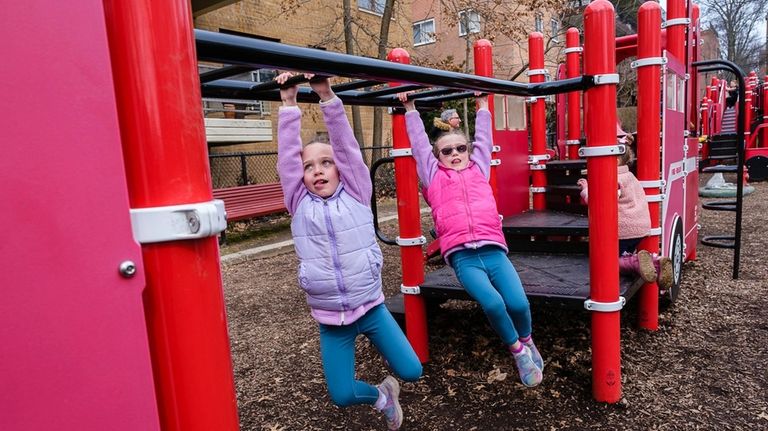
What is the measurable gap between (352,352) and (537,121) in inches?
142

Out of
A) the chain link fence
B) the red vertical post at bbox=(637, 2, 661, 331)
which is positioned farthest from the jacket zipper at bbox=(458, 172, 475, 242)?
the chain link fence

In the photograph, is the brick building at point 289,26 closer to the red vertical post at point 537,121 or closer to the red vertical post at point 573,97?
the red vertical post at point 573,97

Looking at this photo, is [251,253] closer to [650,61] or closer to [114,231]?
[650,61]

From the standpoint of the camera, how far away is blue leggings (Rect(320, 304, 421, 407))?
2268 millimetres

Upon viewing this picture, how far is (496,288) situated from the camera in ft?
8.96

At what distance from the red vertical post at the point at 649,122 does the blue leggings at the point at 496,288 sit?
138cm

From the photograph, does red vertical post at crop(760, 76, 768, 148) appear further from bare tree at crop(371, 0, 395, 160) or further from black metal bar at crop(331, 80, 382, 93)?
black metal bar at crop(331, 80, 382, 93)

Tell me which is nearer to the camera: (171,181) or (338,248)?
(171,181)

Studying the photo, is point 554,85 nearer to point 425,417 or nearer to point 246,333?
point 425,417

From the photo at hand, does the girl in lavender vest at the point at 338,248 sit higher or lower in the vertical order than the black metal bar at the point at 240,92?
lower

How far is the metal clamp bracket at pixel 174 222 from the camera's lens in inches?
30.7

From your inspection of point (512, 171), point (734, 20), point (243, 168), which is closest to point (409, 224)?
point (512, 171)

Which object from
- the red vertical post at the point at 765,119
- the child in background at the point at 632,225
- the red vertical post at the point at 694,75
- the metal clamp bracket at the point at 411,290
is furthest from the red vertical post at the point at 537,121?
the red vertical post at the point at 765,119

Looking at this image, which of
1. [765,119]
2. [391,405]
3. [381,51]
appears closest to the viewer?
[391,405]
